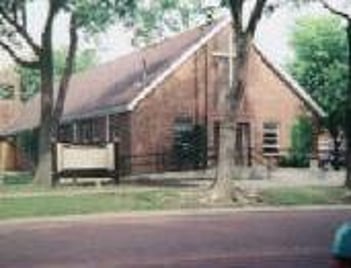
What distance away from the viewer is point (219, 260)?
531 inches

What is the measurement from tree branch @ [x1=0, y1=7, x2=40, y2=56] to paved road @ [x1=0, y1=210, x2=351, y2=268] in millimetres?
15839

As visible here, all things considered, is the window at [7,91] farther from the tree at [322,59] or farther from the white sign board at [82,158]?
the white sign board at [82,158]

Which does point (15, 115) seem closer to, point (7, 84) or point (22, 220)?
point (7, 84)

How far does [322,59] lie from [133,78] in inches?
978

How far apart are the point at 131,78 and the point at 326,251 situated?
35937 millimetres

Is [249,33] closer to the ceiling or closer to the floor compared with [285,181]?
closer to the ceiling

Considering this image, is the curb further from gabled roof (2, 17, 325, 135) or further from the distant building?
the distant building

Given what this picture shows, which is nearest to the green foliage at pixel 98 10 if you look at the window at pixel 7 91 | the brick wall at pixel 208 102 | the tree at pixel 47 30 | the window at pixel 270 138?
the tree at pixel 47 30

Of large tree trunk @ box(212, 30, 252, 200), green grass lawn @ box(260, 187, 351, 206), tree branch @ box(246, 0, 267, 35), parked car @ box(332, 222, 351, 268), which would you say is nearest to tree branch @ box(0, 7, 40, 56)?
large tree trunk @ box(212, 30, 252, 200)

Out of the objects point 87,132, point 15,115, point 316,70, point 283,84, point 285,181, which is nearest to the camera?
point 285,181

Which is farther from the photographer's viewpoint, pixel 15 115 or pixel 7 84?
pixel 7 84

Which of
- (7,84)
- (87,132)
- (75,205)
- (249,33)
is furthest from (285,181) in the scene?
(7,84)

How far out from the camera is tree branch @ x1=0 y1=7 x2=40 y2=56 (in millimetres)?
36844

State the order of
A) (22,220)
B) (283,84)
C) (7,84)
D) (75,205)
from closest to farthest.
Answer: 1. (22,220)
2. (75,205)
3. (283,84)
4. (7,84)
